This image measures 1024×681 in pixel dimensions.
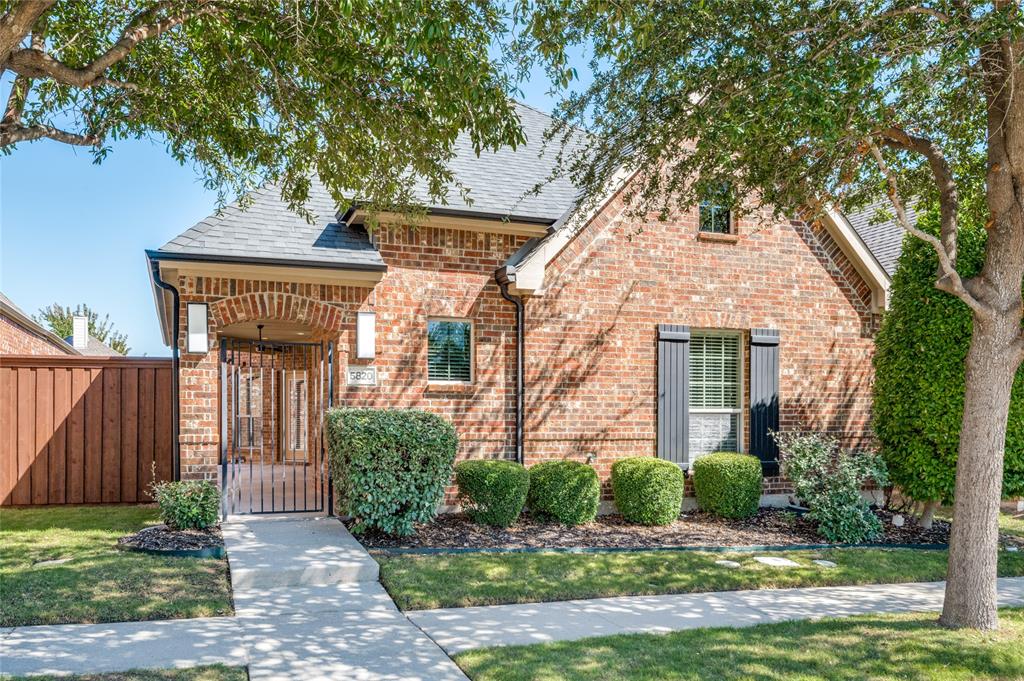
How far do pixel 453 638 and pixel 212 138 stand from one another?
563 cm

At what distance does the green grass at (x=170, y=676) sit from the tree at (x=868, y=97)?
511 cm

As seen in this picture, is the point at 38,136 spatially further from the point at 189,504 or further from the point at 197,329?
the point at 189,504

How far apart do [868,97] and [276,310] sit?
696cm

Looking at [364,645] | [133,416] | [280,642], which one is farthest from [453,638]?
[133,416]

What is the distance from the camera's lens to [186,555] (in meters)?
7.64

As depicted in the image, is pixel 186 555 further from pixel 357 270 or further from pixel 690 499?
pixel 690 499

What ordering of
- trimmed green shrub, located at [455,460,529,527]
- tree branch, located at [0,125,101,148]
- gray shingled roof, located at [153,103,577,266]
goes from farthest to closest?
trimmed green shrub, located at [455,460,529,527] → gray shingled roof, located at [153,103,577,266] → tree branch, located at [0,125,101,148]

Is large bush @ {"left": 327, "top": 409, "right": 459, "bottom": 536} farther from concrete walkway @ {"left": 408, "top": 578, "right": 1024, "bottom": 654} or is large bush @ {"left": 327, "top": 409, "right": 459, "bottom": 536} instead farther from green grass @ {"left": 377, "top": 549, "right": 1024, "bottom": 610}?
concrete walkway @ {"left": 408, "top": 578, "right": 1024, "bottom": 654}

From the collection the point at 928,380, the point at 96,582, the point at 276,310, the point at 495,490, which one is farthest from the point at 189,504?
the point at 928,380

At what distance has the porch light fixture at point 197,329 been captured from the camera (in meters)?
9.02

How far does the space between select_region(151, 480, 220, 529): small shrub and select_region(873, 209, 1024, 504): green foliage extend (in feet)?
30.5

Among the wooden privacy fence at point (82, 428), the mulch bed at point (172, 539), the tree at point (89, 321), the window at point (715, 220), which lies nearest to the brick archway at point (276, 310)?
the mulch bed at point (172, 539)

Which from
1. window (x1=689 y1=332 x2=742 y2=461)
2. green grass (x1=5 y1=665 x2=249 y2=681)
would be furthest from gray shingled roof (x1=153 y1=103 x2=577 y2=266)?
green grass (x1=5 y1=665 x2=249 y2=681)

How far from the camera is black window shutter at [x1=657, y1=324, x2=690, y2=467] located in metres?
11.2
